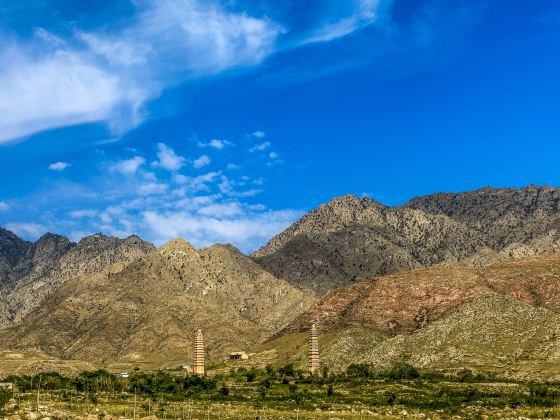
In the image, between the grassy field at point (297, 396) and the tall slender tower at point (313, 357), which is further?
the tall slender tower at point (313, 357)

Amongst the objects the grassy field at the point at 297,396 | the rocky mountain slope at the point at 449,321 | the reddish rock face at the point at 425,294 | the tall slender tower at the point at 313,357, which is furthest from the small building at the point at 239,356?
the tall slender tower at the point at 313,357

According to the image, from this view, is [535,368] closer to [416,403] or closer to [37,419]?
[416,403]

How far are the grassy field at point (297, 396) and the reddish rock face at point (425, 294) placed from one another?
116 ft

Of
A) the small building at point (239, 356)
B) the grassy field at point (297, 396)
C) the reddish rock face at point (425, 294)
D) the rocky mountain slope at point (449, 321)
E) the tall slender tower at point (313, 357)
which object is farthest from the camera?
the small building at point (239, 356)

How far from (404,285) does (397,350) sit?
3974 centimetres

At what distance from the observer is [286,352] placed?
15350 cm

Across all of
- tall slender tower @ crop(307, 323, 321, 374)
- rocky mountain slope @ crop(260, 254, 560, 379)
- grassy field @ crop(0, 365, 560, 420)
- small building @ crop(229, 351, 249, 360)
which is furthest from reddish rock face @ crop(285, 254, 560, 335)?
grassy field @ crop(0, 365, 560, 420)

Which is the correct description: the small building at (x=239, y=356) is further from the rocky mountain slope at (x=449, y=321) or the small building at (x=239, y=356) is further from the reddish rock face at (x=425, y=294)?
the reddish rock face at (x=425, y=294)

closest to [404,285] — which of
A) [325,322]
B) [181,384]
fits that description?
[325,322]

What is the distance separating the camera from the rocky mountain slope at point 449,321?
408 feet

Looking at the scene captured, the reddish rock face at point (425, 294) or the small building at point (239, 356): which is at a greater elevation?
the reddish rock face at point (425, 294)

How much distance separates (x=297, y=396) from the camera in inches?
3713

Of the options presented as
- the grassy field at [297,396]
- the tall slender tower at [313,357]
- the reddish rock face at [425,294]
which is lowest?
the grassy field at [297,396]

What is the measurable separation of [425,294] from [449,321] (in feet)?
91.7
